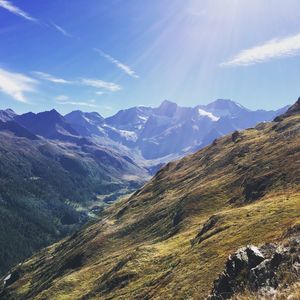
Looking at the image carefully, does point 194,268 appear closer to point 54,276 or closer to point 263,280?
point 263,280

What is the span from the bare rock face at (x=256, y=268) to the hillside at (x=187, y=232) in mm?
3633

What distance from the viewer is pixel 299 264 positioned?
23.2 metres

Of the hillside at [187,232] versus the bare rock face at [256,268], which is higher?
the bare rock face at [256,268]

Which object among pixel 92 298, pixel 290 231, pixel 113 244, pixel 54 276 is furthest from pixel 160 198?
pixel 290 231

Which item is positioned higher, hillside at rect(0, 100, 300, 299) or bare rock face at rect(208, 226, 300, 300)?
bare rock face at rect(208, 226, 300, 300)

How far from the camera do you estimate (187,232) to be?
96.4m

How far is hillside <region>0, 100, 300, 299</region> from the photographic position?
5859 cm

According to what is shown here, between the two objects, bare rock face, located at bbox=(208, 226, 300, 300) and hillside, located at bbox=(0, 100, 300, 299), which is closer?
bare rock face, located at bbox=(208, 226, 300, 300)

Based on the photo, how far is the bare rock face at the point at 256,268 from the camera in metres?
25.2

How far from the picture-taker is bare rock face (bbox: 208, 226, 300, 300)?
2523 cm

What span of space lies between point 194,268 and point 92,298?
110 ft

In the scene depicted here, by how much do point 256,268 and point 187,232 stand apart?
225 ft

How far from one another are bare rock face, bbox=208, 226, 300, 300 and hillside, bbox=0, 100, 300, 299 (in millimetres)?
3633

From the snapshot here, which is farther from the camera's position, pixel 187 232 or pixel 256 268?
pixel 187 232
